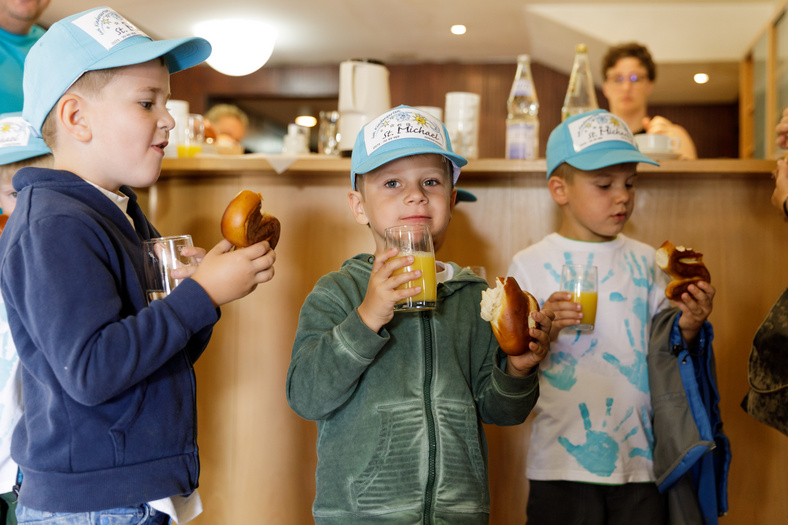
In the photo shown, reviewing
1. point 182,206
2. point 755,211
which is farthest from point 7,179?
point 755,211

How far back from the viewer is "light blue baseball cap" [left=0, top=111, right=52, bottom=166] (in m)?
1.42

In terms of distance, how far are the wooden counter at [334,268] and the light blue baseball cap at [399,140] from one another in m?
0.68

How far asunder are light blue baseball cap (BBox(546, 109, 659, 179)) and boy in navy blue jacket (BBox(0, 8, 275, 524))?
914mm

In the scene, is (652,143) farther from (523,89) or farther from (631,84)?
(631,84)

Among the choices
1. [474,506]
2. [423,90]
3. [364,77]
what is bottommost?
[474,506]

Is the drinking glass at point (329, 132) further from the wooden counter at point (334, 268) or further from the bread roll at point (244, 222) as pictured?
the bread roll at point (244, 222)

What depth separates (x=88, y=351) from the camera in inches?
36.8

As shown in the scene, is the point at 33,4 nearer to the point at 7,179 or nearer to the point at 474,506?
the point at 7,179

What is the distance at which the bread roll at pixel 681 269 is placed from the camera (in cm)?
160

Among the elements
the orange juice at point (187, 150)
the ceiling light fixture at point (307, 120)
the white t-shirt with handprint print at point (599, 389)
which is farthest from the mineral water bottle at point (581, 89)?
the ceiling light fixture at point (307, 120)

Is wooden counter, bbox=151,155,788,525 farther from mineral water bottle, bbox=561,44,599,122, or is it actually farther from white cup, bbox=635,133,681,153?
mineral water bottle, bbox=561,44,599,122

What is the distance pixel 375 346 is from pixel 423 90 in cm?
592

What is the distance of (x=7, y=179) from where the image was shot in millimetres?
1475

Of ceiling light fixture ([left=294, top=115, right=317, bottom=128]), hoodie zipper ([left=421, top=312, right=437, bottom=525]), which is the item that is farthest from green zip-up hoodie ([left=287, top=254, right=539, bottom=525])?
ceiling light fixture ([left=294, top=115, right=317, bottom=128])
